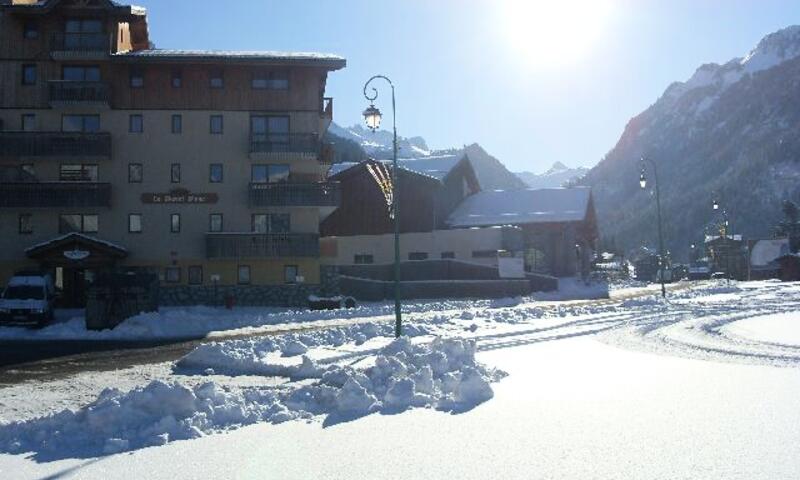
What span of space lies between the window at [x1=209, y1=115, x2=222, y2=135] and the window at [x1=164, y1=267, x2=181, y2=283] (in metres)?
7.96

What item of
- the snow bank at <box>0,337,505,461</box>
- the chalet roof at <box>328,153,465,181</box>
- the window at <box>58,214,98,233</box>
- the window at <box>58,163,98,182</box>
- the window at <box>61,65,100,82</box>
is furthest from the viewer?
the chalet roof at <box>328,153,465,181</box>

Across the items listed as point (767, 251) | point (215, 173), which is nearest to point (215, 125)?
point (215, 173)

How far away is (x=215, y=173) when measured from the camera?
137ft

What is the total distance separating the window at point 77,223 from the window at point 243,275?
820cm

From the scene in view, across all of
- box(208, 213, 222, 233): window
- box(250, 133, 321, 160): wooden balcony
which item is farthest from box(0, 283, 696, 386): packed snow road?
box(250, 133, 321, 160): wooden balcony

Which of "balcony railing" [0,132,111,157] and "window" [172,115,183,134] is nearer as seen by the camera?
"balcony railing" [0,132,111,157]

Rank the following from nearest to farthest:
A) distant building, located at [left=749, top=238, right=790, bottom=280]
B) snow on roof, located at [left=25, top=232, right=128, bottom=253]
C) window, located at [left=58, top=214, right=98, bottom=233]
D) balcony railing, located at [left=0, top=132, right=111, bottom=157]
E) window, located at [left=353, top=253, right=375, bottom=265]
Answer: snow on roof, located at [left=25, top=232, right=128, bottom=253]
balcony railing, located at [left=0, top=132, right=111, bottom=157]
window, located at [left=58, top=214, right=98, bottom=233]
window, located at [left=353, top=253, right=375, bottom=265]
distant building, located at [left=749, top=238, right=790, bottom=280]

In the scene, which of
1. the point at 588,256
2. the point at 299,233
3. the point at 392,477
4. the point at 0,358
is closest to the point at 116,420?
the point at 392,477

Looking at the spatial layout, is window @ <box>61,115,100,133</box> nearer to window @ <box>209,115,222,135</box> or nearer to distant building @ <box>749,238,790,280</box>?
window @ <box>209,115,222,135</box>

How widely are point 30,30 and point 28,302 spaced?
59.3 feet

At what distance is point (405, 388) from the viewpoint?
35.8 feet

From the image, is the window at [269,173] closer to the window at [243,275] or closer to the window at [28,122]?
the window at [243,275]

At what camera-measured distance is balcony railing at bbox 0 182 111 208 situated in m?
39.4

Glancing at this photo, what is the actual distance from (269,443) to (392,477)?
2.04 meters
